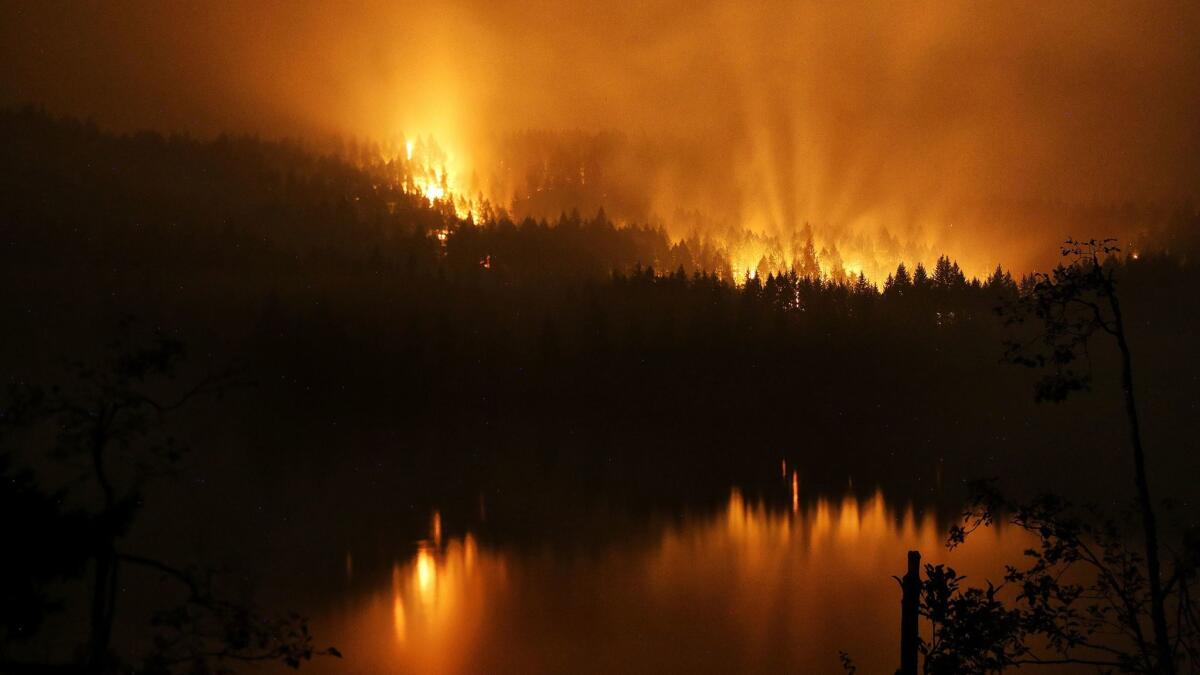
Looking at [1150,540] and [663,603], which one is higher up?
[1150,540]

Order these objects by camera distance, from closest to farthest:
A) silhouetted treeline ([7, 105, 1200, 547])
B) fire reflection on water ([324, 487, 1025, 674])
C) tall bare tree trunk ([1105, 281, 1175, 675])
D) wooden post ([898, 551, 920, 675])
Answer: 1. tall bare tree trunk ([1105, 281, 1175, 675])
2. wooden post ([898, 551, 920, 675])
3. fire reflection on water ([324, 487, 1025, 674])
4. silhouetted treeline ([7, 105, 1200, 547])

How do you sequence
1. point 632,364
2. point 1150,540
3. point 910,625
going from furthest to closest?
point 632,364, point 910,625, point 1150,540

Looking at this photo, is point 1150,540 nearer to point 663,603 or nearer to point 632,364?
point 663,603

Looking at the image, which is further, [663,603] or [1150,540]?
[663,603]

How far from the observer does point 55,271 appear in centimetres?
17375

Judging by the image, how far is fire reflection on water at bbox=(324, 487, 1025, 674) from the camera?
40500mm

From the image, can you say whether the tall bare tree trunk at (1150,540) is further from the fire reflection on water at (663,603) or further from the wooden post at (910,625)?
the fire reflection on water at (663,603)

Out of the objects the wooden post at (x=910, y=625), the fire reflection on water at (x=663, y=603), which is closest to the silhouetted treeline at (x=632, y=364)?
the fire reflection on water at (x=663, y=603)

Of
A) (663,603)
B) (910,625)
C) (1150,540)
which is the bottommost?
(663,603)

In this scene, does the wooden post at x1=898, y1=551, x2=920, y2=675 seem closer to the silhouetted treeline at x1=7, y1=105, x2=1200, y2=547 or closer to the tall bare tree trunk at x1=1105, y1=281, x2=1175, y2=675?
the tall bare tree trunk at x1=1105, y1=281, x2=1175, y2=675

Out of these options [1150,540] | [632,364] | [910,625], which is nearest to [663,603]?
[910,625]

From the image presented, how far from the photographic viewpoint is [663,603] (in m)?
50.0

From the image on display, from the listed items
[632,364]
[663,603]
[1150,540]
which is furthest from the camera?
[632,364]

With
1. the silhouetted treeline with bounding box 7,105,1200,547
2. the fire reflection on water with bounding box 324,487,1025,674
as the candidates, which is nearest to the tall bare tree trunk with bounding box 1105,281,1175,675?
the fire reflection on water with bounding box 324,487,1025,674
